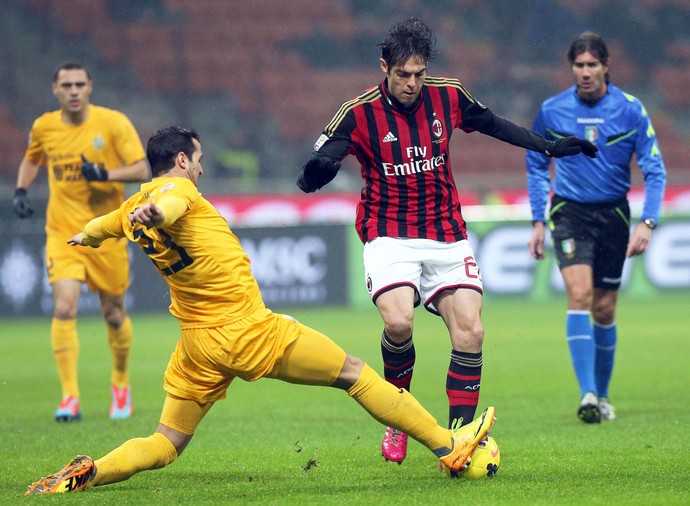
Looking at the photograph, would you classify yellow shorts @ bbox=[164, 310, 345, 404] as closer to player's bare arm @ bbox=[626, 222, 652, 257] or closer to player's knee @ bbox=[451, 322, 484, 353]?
player's knee @ bbox=[451, 322, 484, 353]

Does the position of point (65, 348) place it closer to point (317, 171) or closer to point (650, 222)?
point (317, 171)

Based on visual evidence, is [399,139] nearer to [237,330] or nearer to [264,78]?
[237,330]

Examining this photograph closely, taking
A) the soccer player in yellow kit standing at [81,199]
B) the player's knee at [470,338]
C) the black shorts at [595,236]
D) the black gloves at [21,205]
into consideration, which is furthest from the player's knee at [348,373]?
the black gloves at [21,205]

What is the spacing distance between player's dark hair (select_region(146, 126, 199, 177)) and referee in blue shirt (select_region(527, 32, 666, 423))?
3.18 meters

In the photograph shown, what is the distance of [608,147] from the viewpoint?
772 centimetres

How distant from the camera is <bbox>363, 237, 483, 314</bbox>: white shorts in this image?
5719 mm

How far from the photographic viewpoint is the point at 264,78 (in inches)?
869

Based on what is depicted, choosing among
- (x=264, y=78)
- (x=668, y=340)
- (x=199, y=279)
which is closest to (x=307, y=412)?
(x=199, y=279)

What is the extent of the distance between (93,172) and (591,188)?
133 inches

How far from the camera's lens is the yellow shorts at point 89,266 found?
8.39 meters

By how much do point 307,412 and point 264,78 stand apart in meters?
14.4

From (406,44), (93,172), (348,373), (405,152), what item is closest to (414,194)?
(405,152)

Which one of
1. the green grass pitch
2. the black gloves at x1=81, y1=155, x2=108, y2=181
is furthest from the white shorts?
the black gloves at x1=81, y1=155, x2=108, y2=181

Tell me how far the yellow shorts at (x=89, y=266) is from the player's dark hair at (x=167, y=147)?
133 inches
